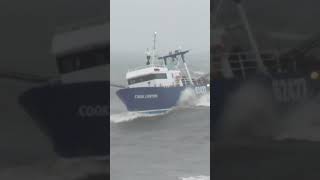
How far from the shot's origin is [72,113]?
2188 mm

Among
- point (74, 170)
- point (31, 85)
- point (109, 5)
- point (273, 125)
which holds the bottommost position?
point (74, 170)

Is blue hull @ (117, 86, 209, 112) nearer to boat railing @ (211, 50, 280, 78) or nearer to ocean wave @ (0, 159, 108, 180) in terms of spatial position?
boat railing @ (211, 50, 280, 78)

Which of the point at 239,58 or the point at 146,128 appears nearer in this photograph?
the point at 146,128

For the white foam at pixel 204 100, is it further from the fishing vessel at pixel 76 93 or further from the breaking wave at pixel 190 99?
the fishing vessel at pixel 76 93

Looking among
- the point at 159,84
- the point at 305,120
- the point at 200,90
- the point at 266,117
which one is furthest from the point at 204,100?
the point at 305,120

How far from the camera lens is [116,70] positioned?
211cm

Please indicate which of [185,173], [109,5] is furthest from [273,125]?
[109,5]

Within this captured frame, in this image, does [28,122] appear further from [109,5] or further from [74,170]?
[109,5]

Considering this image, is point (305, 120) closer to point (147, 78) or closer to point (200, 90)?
point (200, 90)

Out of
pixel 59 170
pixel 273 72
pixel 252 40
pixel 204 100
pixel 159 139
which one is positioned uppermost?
pixel 252 40

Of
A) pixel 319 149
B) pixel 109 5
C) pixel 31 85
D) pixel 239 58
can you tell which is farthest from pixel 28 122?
pixel 319 149

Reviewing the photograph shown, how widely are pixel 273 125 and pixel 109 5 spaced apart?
87 centimetres

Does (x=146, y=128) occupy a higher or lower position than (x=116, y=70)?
lower

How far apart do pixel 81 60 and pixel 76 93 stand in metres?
0.14
